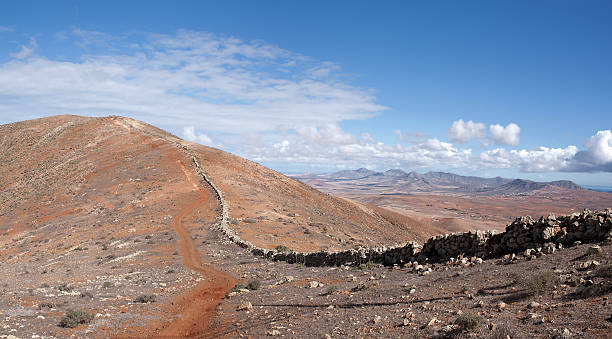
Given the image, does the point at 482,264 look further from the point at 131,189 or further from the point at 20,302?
the point at 131,189

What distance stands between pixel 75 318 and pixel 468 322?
11130 millimetres

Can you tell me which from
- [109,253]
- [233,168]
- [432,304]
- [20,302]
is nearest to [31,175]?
[233,168]

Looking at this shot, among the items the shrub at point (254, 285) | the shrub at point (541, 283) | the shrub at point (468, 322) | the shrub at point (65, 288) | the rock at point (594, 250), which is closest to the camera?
the shrub at point (468, 322)

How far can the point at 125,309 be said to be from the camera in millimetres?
12898

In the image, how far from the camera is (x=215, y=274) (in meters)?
18.4

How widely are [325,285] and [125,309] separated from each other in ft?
23.7

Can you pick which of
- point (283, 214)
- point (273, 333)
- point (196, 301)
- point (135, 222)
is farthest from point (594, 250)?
point (135, 222)

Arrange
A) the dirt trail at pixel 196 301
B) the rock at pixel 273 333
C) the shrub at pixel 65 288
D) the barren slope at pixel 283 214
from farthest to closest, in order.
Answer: the barren slope at pixel 283 214 → the shrub at pixel 65 288 → the dirt trail at pixel 196 301 → the rock at pixel 273 333

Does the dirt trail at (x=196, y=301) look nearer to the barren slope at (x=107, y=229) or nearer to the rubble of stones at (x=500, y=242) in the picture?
the barren slope at (x=107, y=229)

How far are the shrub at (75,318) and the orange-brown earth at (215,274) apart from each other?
7.8 inches

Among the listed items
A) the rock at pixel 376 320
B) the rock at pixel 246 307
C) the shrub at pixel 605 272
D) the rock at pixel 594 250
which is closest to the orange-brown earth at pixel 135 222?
the rock at pixel 246 307

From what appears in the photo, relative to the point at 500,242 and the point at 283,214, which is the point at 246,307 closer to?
the point at 500,242

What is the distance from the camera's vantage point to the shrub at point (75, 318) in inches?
430

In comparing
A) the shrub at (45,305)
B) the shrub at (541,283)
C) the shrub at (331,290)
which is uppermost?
the shrub at (541,283)
